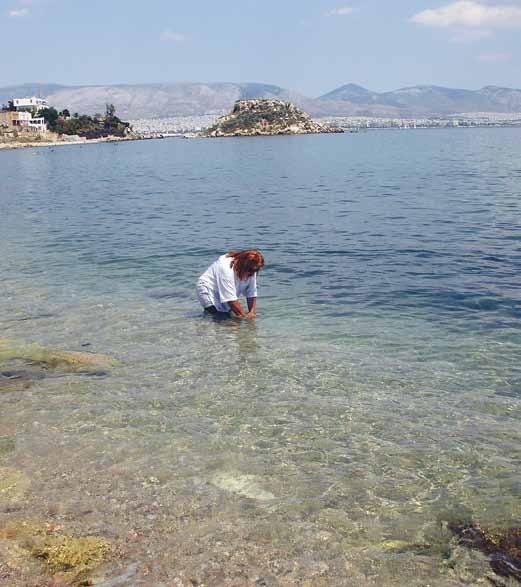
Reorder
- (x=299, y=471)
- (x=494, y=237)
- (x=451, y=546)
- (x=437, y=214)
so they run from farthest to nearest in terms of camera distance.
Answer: (x=437, y=214), (x=494, y=237), (x=299, y=471), (x=451, y=546)

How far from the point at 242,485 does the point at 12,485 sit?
271cm

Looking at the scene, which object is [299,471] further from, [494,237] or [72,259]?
[494,237]

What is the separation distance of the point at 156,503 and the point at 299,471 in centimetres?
182

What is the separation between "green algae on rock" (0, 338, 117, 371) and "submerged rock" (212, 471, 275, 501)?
475 centimetres

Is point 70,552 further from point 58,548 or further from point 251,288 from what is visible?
point 251,288

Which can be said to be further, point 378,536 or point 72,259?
point 72,259

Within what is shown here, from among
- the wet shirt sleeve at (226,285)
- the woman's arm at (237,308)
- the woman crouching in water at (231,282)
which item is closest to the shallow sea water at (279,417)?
the woman's arm at (237,308)

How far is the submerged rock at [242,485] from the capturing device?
6719 millimetres

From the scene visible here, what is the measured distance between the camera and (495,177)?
5447 cm

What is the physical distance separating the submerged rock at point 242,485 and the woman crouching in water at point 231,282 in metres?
5.57

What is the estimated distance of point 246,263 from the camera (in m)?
12.1

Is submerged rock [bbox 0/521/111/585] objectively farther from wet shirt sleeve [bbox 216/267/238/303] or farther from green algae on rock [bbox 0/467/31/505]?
wet shirt sleeve [bbox 216/267/238/303]

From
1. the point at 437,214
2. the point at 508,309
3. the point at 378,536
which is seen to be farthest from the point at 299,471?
the point at 437,214

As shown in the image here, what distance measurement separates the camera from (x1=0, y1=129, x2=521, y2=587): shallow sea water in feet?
19.1
